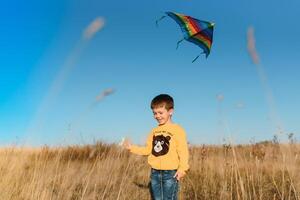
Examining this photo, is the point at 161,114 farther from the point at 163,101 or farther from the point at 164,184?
the point at 164,184

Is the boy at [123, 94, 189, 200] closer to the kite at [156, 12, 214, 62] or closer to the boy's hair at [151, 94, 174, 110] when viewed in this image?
the boy's hair at [151, 94, 174, 110]

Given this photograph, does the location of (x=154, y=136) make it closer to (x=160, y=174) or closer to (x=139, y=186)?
(x=160, y=174)

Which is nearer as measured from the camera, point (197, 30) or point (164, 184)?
point (164, 184)

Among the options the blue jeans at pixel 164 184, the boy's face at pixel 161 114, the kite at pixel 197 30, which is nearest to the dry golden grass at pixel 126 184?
the blue jeans at pixel 164 184

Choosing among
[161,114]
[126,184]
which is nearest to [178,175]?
[161,114]

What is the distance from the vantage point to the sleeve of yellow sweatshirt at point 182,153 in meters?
4.53

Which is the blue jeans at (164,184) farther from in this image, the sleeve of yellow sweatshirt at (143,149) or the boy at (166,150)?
the sleeve of yellow sweatshirt at (143,149)

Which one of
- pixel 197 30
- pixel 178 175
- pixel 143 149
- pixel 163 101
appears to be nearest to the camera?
pixel 178 175

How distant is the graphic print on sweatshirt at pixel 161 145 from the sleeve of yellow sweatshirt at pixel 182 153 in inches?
4.8

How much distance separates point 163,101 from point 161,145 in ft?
1.53

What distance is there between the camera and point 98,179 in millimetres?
7457

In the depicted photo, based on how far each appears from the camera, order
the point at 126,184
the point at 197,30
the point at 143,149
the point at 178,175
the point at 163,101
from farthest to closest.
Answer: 1. the point at 126,184
2. the point at 197,30
3. the point at 143,149
4. the point at 163,101
5. the point at 178,175

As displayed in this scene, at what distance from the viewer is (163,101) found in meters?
4.63

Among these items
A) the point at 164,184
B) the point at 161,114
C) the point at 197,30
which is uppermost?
the point at 197,30
